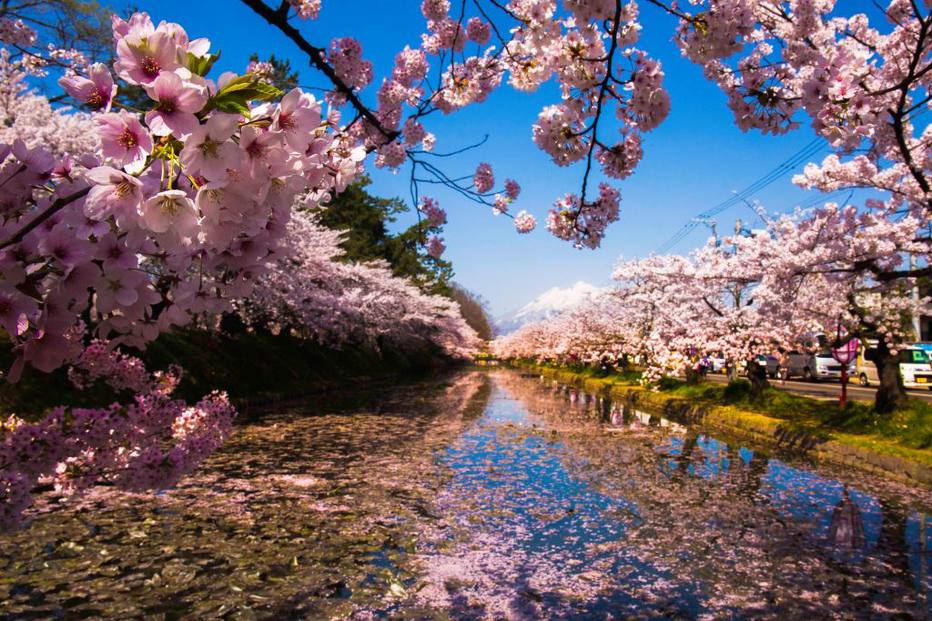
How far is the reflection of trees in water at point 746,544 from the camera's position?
4.44m

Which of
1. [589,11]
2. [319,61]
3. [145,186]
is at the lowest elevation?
[145,186]

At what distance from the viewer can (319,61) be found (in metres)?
3.18

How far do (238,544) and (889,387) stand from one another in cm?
1205

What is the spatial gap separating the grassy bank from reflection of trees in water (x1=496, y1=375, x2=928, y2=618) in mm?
8620

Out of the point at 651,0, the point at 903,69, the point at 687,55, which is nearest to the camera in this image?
the point at 651,0

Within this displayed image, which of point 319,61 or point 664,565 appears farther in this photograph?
point 664,565

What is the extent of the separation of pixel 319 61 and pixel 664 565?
179 inches

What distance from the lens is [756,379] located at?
1655cm

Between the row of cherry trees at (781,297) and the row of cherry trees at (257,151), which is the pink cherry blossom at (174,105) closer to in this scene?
the row of cherry trees at (257,151)

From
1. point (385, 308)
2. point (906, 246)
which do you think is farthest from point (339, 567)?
point (385, 308)

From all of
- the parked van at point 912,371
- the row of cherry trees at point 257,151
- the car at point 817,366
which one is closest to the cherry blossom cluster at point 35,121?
the row of cherry trees at point 257,151

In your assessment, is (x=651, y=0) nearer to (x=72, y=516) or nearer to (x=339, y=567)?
(x=339, y=567)

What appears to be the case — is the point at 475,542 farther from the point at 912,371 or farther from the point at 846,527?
the point at 912,371

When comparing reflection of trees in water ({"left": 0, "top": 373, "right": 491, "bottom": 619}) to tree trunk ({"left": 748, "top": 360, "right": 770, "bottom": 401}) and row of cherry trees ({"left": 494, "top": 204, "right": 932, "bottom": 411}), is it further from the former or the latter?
tree trunk ({"left": 748, "top": 360, "right": 770, "bottom": 401})
